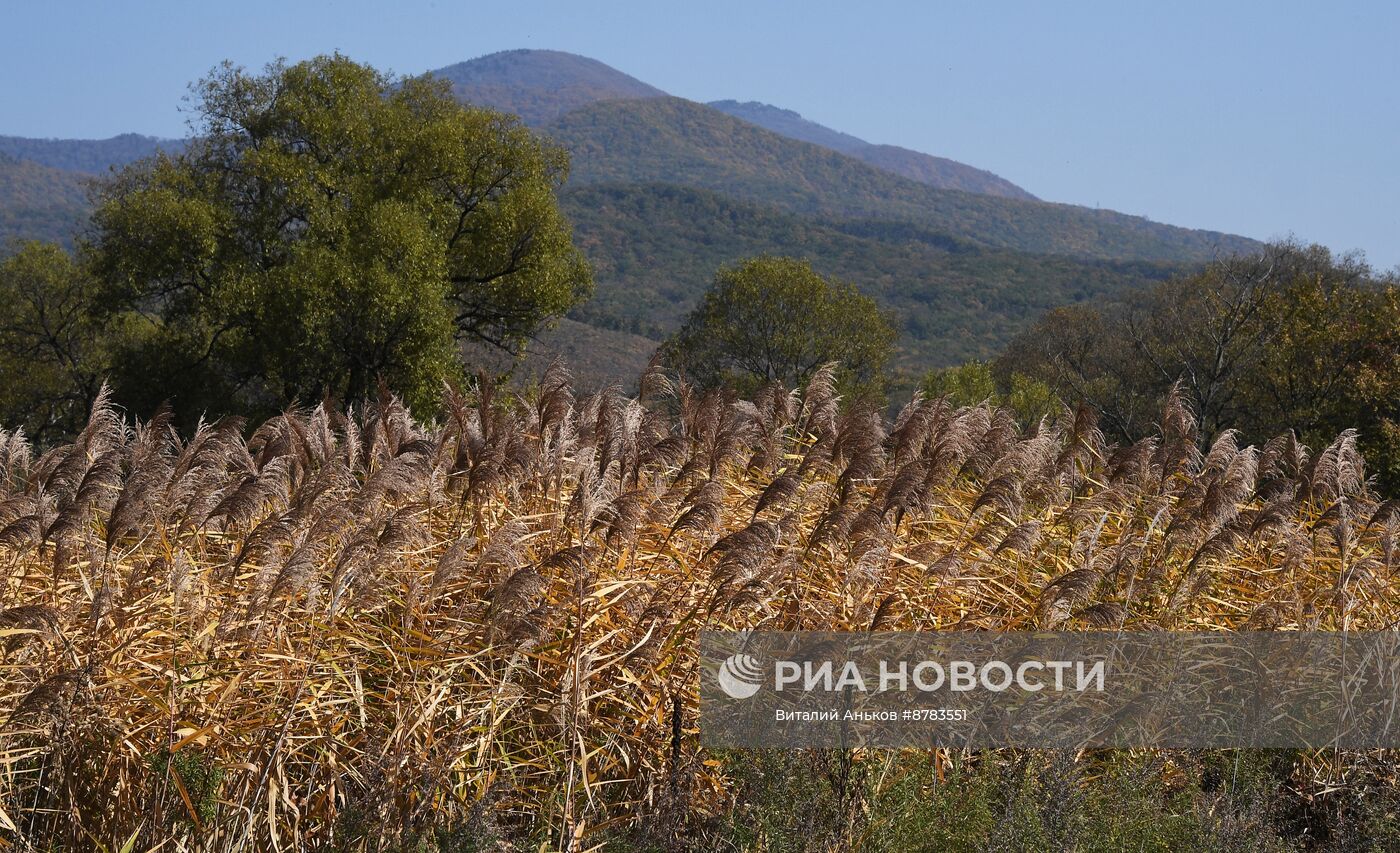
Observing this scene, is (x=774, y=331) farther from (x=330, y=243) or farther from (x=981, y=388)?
(x=330, y=243)

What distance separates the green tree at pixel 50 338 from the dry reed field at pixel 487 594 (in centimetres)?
3185

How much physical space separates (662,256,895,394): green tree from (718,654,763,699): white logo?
32783 millimetres

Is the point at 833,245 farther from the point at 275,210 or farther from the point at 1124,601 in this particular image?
the point at 1124,601

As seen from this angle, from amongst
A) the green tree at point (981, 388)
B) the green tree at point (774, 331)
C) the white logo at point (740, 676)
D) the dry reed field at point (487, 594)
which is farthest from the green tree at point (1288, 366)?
the white logo at point (740, 676)

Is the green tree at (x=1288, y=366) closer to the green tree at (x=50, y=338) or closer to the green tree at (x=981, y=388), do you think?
the green tree at (x=981, y=388)

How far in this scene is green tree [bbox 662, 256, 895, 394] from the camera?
38719 millimetres

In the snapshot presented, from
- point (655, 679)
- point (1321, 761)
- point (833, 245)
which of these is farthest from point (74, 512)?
point (833, 245)

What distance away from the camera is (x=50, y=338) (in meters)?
37.9

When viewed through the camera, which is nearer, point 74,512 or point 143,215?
point 74,512

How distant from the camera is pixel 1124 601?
19.6 ft

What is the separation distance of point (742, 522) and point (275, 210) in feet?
87.9

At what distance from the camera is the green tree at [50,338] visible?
35.7m

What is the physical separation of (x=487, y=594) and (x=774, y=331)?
1325 inches

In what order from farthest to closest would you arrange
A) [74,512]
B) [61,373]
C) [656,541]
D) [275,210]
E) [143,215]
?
1. [61,373]
2. [275,210]
3. [143,215]
4. [656,541]
5. [74,512]
